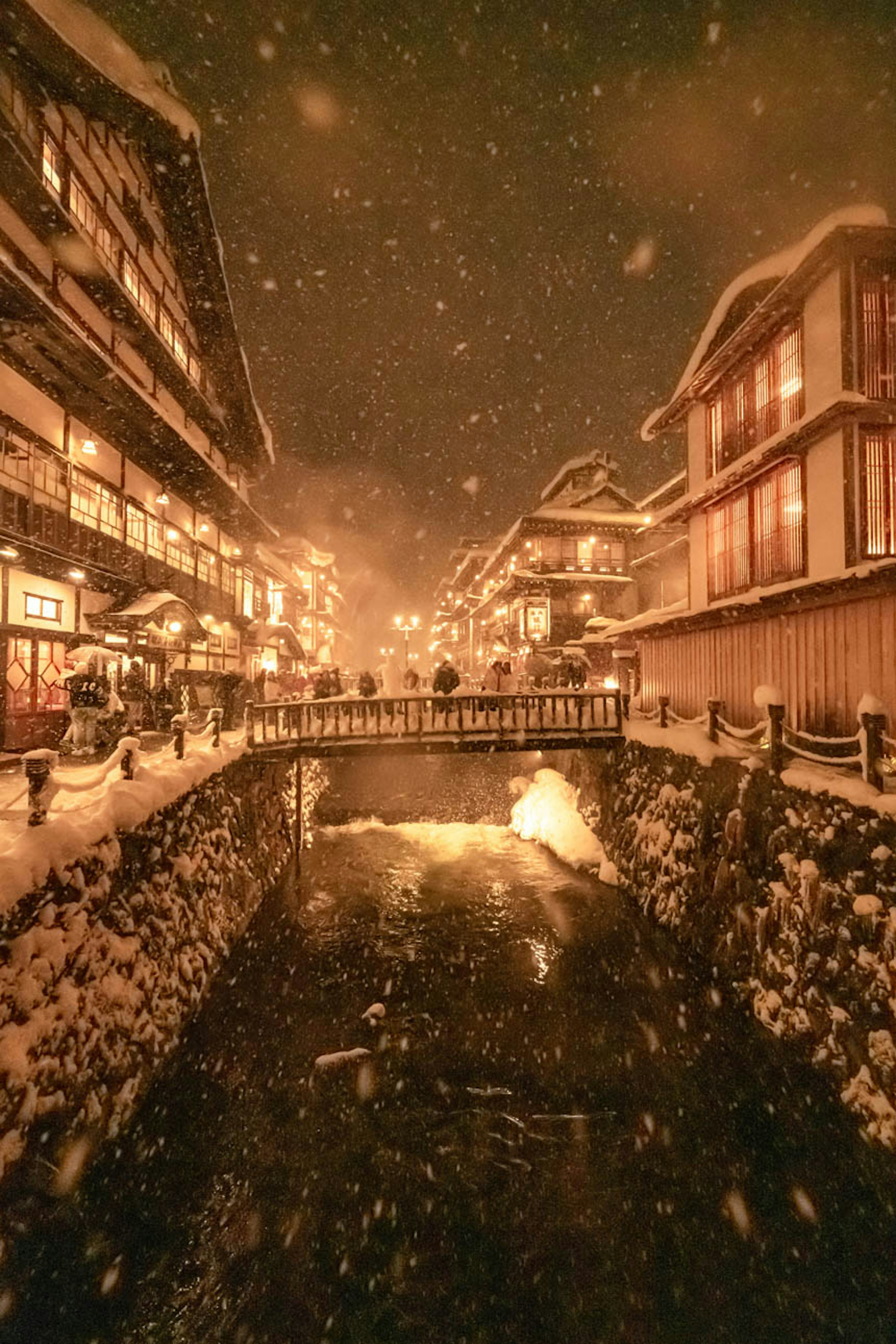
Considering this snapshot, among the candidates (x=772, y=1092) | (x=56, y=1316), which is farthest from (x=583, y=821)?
(x=56, y=1316)

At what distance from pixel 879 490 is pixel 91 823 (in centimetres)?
1485

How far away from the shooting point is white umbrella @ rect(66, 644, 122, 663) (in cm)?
1230

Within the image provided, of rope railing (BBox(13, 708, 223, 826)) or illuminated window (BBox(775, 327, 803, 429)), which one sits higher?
illuminated window (BBox(775, 327, 803, 429))

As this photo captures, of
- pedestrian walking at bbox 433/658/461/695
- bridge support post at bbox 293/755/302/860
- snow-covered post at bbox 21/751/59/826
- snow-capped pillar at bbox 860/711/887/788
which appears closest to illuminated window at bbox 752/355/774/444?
snow-capped pillar at bbox 860/711/887/788

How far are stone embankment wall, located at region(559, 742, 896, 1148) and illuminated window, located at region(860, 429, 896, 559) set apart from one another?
5242 mm

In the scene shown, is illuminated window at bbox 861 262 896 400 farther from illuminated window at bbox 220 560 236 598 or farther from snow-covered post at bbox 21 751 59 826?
illuminated window at bbox 220 560 236 598

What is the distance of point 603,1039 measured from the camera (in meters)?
8.62

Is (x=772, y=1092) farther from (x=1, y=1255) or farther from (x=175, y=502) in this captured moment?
(x=175, y=502)

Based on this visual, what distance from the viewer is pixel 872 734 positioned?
25.4 ft

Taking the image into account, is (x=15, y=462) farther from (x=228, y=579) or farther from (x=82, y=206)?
(x=228, y=579)

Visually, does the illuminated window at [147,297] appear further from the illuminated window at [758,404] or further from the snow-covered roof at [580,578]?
the snow-covered roof at [580,578]

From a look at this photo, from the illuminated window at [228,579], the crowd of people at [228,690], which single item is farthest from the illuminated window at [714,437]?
the illuminated window at [228,579]

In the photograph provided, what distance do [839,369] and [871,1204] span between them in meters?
13.1

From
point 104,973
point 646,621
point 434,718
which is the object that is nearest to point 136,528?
point 434,718
